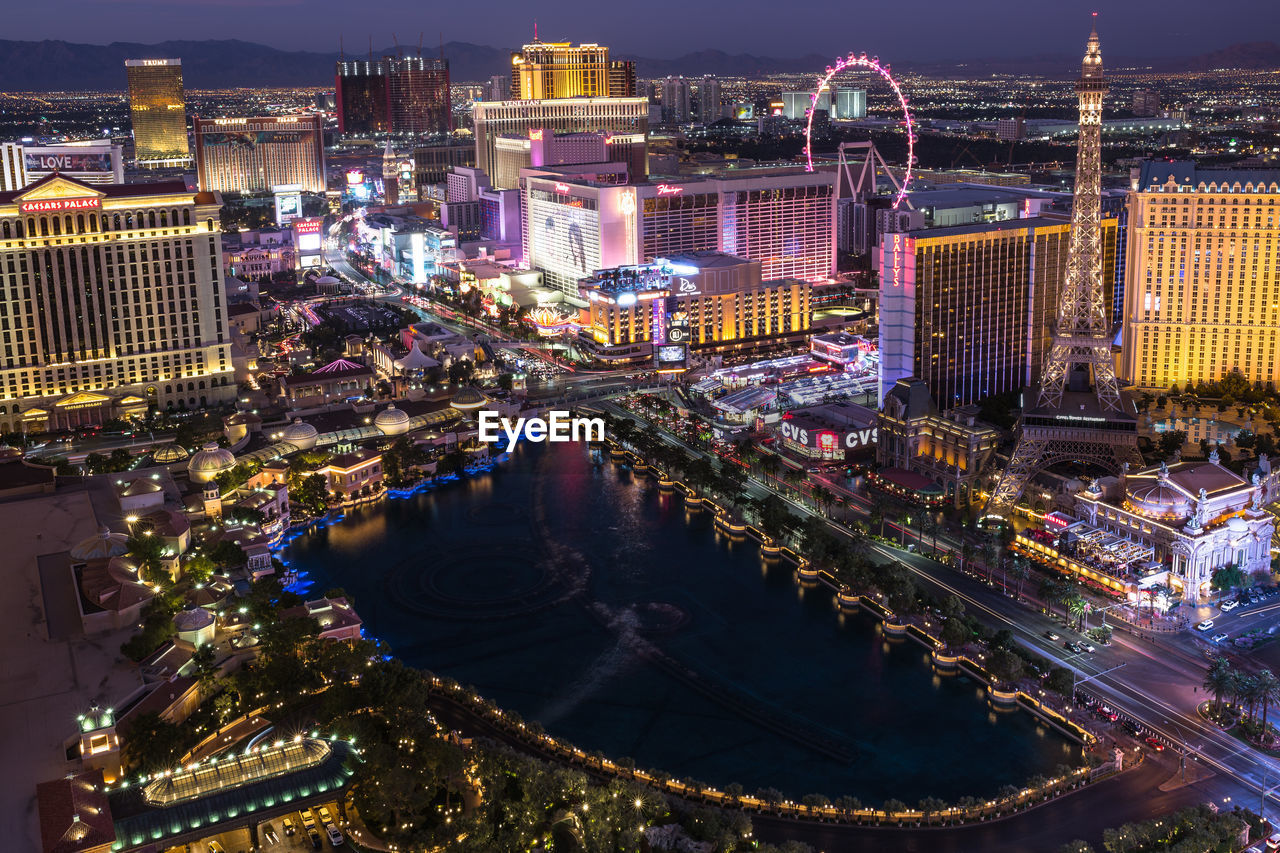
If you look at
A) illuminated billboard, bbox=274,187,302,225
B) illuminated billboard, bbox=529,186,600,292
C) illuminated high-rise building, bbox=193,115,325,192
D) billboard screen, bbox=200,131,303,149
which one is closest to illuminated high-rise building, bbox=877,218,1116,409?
illuminated billboard, bbox=529,186,600,292

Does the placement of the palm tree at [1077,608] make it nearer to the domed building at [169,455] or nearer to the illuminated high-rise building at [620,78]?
the domed building at [169,455]

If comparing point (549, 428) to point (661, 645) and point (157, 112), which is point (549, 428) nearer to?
point (661, 645)

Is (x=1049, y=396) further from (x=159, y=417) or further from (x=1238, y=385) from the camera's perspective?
(x=159, y=417)

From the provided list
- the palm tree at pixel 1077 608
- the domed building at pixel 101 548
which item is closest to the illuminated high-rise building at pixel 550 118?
the domed building at pixel 101 548

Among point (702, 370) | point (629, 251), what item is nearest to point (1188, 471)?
point (702, 370)

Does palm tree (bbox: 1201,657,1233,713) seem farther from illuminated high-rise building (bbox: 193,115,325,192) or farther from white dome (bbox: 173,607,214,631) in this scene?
illuminated high-rise building (bbox: 193,115,325,192)

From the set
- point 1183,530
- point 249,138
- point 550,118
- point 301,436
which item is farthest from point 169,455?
point 249,138
